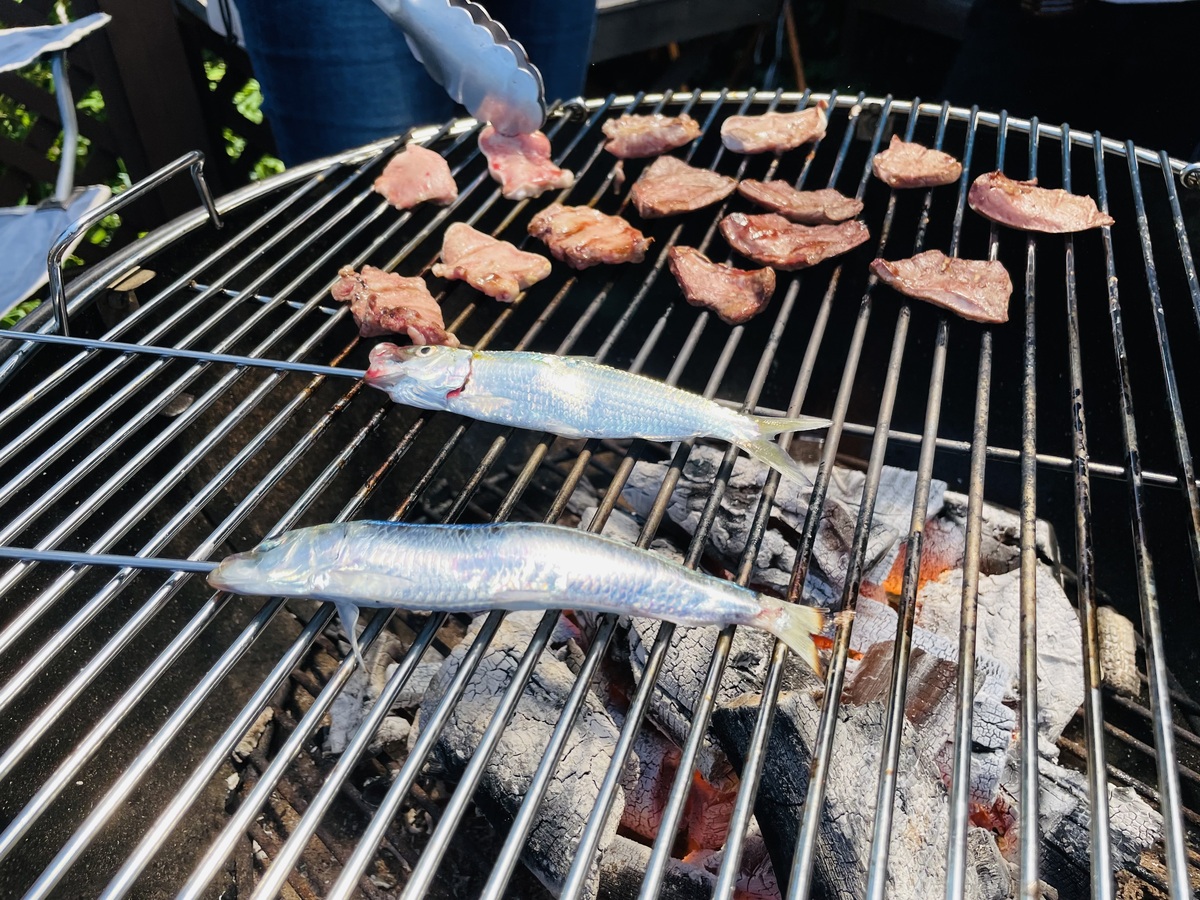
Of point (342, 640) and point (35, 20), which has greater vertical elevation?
point (35, 20)

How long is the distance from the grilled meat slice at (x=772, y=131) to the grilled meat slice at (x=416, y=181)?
118 centimetres

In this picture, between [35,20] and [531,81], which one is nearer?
[531,81]

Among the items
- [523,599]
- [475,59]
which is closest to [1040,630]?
[523,599]

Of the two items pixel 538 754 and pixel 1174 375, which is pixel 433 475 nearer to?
pixel 538 754

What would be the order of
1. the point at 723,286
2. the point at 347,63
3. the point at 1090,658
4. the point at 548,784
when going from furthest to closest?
the point at 347,63 → the point at 723,286 → the point at 1090,658 → the point at 548,784

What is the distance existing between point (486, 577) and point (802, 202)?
6.54 ft

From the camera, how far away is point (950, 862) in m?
1.26

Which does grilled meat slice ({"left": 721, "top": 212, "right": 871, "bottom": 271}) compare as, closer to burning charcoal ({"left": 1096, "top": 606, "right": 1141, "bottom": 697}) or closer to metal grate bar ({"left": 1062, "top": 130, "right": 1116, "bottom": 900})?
metal grate bar ({"left": 1062, "top": 130, "right": 1116, "bottom": 900})

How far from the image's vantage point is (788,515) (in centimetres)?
256

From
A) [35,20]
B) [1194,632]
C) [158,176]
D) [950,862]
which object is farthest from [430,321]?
[35,20]

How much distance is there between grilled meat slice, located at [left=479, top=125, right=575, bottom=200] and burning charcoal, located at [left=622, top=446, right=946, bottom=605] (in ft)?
3.89

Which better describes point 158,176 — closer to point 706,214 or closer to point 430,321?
point 430,321

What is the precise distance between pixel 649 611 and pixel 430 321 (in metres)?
1.22

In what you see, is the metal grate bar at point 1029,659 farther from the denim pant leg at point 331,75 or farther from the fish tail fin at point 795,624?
the denim pant leg at point 331,75
